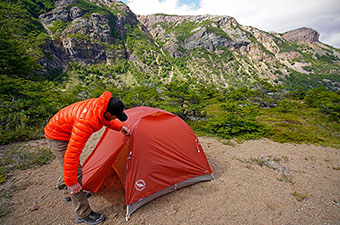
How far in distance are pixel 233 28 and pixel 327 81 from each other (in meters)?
79.1

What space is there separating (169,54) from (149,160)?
11425cm

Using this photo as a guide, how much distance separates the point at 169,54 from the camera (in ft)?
353

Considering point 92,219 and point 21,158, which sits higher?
point 92,219

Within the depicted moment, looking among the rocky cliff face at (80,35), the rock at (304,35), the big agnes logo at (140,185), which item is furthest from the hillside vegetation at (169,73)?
the big agnes logo at (140,185)

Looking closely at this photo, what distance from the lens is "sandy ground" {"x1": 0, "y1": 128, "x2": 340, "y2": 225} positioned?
2.89 m

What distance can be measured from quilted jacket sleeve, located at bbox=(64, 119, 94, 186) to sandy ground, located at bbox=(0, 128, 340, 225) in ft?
4.81

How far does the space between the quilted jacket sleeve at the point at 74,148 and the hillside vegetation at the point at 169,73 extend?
710 centimetres

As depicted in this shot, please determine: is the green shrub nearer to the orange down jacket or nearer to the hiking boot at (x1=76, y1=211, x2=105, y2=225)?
the hiking boot at (x1=76, y1=211, x2=105, y2=225)

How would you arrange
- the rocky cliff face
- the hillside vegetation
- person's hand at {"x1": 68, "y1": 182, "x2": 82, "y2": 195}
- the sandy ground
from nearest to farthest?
person's hand at {"x1": 68, "y1": 182, "x2": 82, "y2": 195}
the sandy ground
the hillside vegetation
the rocky cliff face

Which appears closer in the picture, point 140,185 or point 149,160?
point 140,185

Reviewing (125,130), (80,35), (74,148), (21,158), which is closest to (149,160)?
(125,130)

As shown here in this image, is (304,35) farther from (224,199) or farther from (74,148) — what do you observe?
(74,148)

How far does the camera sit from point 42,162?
507 centimetres

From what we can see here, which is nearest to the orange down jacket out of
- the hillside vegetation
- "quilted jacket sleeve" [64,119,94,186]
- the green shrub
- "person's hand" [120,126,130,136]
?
"quilted jacket sleeve" [64,119,94,186]
